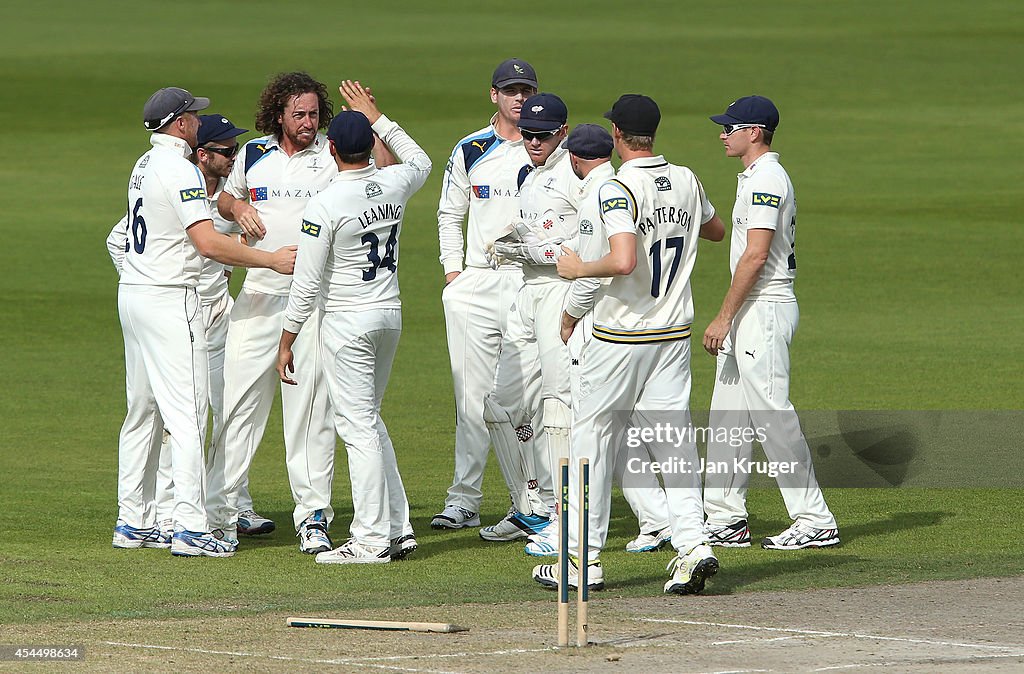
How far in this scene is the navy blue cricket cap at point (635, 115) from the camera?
8508mm

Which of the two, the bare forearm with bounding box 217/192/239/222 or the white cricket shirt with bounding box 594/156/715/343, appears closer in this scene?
the white cricket shirt with bounding box 594/156/715/343

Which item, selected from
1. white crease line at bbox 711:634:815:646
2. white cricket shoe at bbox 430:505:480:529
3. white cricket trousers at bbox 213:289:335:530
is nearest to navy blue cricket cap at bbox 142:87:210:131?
white cricket trousers at bbox 213:289:335:530

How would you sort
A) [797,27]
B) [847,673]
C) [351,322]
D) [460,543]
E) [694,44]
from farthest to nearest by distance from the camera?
[797,27]
[694,44]
[460,543]
[351,322]
[847,673]

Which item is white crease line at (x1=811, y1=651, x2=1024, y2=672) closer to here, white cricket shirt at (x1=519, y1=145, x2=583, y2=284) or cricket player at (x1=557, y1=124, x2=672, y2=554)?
cricket player at (x1=557, y1=124, x2=672, y2=554)

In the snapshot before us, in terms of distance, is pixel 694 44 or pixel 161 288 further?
pixel 694 44

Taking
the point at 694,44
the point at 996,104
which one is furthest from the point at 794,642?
the point at 694,44

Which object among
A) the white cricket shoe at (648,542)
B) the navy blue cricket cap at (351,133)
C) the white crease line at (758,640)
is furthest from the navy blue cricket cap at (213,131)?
the white crease line at (758,640)

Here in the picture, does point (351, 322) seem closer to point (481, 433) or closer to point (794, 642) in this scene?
point (481, 433)

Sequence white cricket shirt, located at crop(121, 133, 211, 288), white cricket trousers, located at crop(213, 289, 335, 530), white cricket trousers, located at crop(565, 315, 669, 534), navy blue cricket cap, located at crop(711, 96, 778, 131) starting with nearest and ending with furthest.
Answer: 1. white cricket trousers, located at crop(565, 315, 669, 534)
2. white cricket shirt, located at crop(121, 133, 211, 288)
3. navy blue cricket cap, located at crop(711, 96, 778, 131)
4. white cricket trousers, located at crop(213, 289, 335, 530)

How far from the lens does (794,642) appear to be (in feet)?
A: 24.2

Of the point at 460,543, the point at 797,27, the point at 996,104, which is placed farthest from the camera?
the point at 797,27

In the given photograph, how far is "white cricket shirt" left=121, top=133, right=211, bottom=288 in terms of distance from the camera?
9469 mm

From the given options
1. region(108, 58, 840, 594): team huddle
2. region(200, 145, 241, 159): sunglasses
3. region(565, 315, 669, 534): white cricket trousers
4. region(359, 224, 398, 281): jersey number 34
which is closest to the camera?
region(108, 58, 840, 594): team huddle

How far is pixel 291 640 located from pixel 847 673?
7.56 feet
